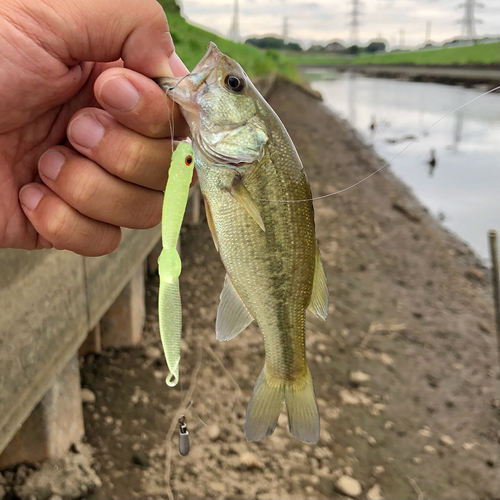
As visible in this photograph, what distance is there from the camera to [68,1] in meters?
1.52

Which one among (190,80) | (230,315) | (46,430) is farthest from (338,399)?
(190,80)

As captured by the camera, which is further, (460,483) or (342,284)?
(342,284)

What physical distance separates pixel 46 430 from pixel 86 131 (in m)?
1.94

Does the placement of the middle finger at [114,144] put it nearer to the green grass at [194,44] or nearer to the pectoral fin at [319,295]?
the pectoral fin at [319,295]

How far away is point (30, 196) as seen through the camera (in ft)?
6.05

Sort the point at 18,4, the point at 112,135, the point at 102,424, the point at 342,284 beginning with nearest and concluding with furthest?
the point at 18,4
the point at 112,135
the point at 102,424
the point at 342,284

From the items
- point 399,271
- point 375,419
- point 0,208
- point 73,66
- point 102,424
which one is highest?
point 399,271

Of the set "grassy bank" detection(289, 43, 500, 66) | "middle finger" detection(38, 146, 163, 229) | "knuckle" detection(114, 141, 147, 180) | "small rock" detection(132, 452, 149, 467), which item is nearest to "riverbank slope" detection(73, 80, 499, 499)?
"small rock" detection(132, 452, 149, 467)

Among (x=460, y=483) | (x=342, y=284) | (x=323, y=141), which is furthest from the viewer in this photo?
(x=323, y=141)

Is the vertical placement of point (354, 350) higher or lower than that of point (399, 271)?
lower

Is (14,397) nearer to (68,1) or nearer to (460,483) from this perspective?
(68,1)

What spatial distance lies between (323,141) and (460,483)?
1608 cm

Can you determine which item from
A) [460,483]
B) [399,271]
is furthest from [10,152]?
[399,271]

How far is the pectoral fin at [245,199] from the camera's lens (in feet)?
4.82
